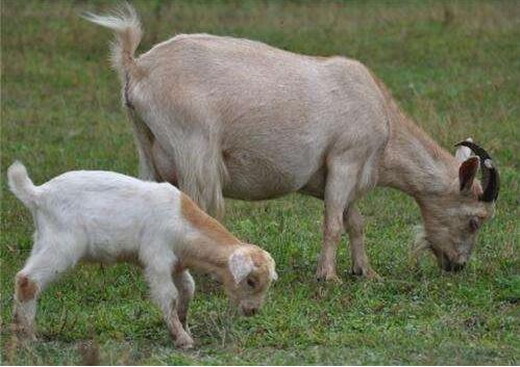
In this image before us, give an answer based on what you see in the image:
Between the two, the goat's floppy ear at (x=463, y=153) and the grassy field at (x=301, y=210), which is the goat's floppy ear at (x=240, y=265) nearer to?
the grassy field at (x=301, y=210)

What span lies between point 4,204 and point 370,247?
10.7 feet

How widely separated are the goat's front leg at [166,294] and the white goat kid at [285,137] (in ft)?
4.94

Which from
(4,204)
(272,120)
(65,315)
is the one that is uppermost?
(272,120)

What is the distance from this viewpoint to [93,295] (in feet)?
28.9

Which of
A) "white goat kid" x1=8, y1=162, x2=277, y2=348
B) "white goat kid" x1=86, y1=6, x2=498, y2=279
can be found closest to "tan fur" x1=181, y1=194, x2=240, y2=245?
"white goat kid" x1=8, y1=162, x2=277, y2=348

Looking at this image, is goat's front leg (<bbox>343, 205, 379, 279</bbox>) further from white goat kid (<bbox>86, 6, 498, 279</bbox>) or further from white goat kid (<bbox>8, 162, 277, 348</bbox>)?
white goat kid (<bbox>8, 162, 277, 348</bbox>)

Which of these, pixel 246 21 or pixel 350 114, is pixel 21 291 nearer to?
pixel 350 114

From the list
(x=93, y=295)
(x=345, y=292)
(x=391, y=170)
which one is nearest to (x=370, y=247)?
(x=391, y=170)

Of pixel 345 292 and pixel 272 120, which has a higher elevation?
pixel 272 120

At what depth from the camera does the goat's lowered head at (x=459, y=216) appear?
385 inches

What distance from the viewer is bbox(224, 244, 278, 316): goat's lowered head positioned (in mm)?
7297

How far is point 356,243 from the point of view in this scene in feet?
31.8

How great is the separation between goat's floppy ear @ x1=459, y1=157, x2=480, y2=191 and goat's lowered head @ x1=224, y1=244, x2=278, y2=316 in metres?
2.68

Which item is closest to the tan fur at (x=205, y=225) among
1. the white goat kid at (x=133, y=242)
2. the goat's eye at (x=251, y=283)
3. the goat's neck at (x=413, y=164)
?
the white goat kid at (x=133, y=242)
